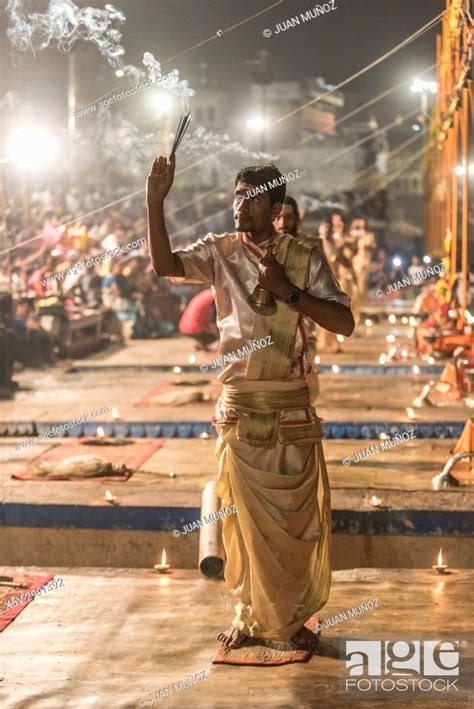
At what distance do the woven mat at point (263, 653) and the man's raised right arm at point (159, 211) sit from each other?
160cm

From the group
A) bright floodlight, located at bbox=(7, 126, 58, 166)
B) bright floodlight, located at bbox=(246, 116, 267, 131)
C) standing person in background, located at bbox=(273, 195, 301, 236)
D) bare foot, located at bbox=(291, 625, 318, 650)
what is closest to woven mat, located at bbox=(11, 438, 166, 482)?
standing person in background, located at bbox=(273, 195, 301, 236)

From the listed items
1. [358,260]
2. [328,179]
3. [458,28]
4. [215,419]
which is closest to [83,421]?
[458,28]

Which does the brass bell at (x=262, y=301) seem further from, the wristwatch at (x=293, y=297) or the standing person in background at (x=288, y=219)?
the standing person in background at (x=288, y=219)

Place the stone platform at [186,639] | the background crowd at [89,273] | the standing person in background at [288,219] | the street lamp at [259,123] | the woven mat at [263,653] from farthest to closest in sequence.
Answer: the background crowd at [89,273] < the street lamp at [259,123] < the standing person in background at [288,219] < the woven mat at [263,653] < the stone platform at [186,639]

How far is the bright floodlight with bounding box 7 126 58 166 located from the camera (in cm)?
1066

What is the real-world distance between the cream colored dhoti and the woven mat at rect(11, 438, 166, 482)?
3.41 meters

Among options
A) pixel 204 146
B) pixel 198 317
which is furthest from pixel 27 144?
pixel 198 317

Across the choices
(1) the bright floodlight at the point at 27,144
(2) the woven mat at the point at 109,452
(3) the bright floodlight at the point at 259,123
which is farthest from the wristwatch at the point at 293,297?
(3) the bright floodlight at the point at 259,123

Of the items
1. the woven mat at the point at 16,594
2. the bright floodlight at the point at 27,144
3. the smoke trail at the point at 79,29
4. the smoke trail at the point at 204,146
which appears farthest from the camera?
the smoke trail at the point at 204,146

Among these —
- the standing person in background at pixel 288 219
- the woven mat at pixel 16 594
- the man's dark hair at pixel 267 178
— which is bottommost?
the woven mat at pixel 16 594

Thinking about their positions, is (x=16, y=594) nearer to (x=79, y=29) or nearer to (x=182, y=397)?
(x=79, y=29)

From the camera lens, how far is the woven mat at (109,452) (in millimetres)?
8828

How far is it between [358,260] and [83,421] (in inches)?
430

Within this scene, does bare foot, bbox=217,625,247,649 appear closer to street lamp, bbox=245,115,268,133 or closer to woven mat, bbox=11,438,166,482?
woven mat, bbox=11,438,166,482
